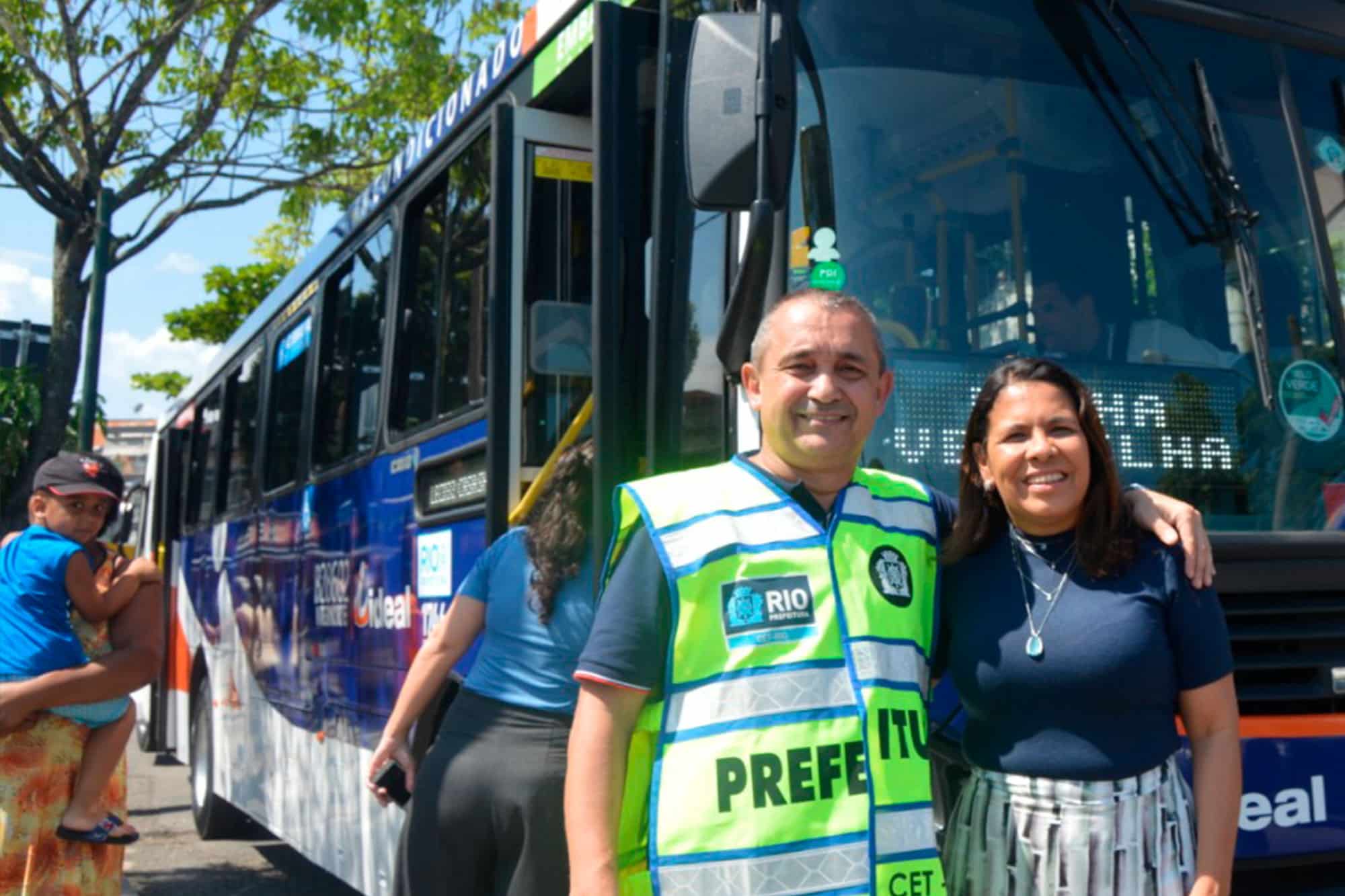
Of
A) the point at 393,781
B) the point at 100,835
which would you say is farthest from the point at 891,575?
the point at 100,835

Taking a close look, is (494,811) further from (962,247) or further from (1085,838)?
(962,247)

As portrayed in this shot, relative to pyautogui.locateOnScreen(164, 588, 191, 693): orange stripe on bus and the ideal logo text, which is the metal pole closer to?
pyautogui.locateOnScreen(164, 588, 191, 693): orange stripe on bus

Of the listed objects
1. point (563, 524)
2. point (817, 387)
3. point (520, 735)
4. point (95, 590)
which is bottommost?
point (520, 735)

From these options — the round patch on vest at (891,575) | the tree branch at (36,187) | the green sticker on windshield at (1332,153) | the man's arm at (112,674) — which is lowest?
the man's arm at (112,674)

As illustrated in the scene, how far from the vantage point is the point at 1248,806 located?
290 cm

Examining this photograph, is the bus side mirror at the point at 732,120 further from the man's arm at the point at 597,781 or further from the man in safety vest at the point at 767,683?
the man's arm at the point at 597,781

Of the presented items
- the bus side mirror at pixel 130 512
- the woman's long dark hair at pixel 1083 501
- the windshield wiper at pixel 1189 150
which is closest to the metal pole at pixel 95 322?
the bus side mirror at pixel 130 512

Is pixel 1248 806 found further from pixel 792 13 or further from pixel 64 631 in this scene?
pixel 64 631

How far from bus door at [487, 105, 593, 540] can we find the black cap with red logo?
165 centimetres

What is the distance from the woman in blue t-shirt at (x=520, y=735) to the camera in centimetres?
348

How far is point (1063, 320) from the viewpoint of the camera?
3.32m

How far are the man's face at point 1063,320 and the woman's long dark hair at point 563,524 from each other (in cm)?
109

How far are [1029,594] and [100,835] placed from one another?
3524 millimetres

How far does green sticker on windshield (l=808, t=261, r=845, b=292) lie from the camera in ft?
10.3
